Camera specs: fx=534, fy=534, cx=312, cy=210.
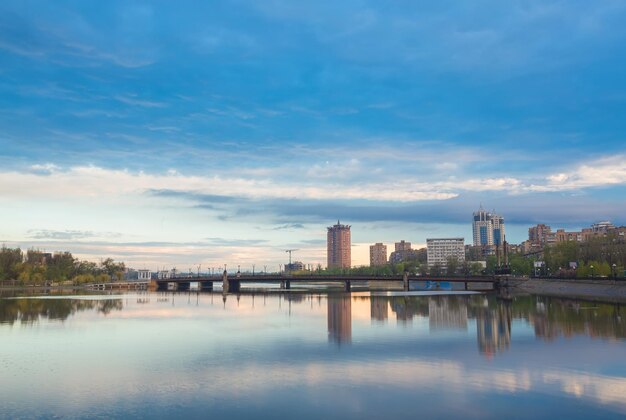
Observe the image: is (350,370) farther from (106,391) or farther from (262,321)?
(262,321)

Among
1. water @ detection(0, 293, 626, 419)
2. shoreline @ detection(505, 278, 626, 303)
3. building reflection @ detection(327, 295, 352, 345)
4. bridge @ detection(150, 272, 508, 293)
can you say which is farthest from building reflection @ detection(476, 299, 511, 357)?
bridge @ detection(150, 272, 508, 293)

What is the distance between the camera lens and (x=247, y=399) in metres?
22.4

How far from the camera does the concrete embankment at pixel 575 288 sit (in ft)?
280

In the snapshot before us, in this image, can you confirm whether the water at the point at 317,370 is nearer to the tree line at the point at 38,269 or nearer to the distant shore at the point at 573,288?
the distant shore at the point at 573,288

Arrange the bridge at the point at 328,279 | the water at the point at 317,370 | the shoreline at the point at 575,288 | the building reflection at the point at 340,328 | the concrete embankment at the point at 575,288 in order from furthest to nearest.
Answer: the bridge at the point at 328,279
the concrete embankment at the point at 575,288
the shoreline at the point at 575,288
the building reflection at the point at 340,328
the water at the point at 317,370

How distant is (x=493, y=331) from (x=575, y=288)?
2537 inches

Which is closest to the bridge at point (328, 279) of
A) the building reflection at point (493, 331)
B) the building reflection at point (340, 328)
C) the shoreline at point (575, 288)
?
the shoreline at point (575, 288)

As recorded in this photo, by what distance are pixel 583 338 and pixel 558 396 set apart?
20.8 meters

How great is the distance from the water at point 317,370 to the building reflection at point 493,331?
0.61ft

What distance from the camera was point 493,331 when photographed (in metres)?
47.2

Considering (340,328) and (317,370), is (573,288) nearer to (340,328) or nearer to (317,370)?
(340,328)

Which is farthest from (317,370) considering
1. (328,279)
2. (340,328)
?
(328,279)

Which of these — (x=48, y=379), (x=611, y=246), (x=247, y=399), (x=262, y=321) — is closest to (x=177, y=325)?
(x=262, y=321)

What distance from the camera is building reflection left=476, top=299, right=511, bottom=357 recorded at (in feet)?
121
